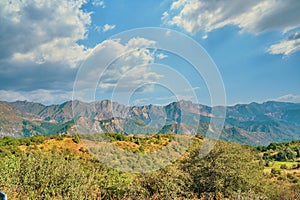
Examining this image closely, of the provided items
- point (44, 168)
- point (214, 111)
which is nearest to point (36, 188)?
point (44, 168)

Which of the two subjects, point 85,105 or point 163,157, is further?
point 163,157

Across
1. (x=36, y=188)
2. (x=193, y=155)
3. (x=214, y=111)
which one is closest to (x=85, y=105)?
(x=36, y=188)

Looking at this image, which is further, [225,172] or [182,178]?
[225,172]

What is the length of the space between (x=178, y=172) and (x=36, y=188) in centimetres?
999

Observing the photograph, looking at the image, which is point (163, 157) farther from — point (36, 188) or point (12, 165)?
point (12, 165)

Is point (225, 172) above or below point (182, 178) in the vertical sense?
above

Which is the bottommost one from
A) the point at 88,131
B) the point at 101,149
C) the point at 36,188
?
the point at 36,188

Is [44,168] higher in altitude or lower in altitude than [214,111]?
lower

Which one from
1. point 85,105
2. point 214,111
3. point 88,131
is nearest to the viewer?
point 214,111

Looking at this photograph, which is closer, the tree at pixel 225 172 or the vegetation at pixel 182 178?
Result: the vegetation at pixel 182 178

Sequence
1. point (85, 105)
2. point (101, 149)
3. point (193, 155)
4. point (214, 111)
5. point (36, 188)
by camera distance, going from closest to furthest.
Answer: point (214, 111) → point (85, 105) → point (36, 188) → point (101, 149) → point (193, 155)

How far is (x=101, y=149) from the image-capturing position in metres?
19.5

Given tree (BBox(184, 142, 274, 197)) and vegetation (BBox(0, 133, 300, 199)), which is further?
tree (BBox(184, 142, 274, 197))

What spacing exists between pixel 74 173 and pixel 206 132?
1097 centimetres
